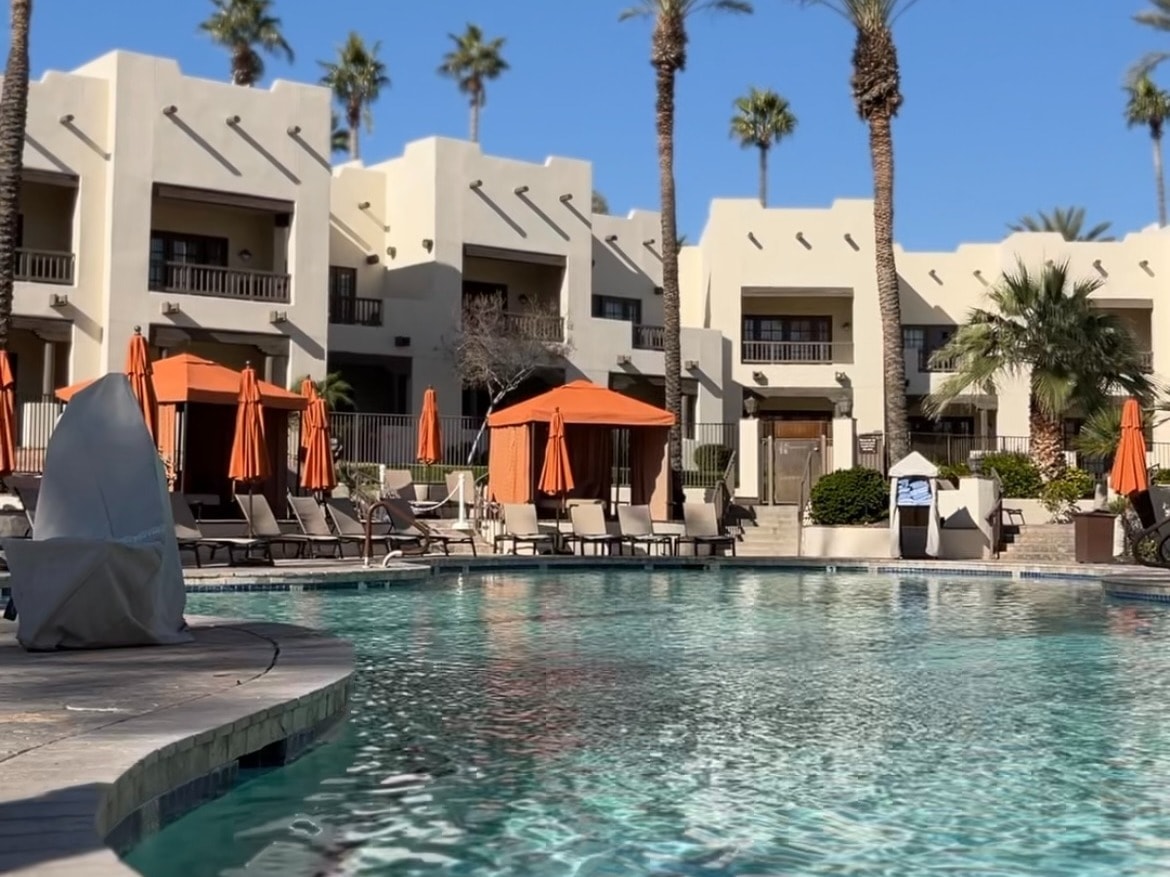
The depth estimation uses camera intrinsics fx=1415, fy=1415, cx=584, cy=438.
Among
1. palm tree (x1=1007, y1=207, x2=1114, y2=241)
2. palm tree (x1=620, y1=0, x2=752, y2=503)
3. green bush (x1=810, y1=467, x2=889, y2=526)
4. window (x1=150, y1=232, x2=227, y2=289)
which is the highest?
palm tree (x1=1007, y1=207, x2=1114, y2=241)

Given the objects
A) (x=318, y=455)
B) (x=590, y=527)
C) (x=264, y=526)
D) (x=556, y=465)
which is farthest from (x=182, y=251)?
(x=264, y=526)

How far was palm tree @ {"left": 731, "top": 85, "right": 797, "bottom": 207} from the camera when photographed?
204ft

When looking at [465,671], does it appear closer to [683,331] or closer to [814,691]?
[814,691]

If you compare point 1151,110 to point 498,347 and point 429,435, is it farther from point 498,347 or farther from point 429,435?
point 429,435

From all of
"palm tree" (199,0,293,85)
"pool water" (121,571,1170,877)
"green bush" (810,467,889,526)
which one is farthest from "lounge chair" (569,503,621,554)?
"palm tree" (199,0,293,85)

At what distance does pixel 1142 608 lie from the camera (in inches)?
588

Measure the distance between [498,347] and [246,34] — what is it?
20418 millimetres

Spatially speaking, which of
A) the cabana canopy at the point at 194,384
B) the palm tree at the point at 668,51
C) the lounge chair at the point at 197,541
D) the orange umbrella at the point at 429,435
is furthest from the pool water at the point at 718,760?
the palm tree at the point at 668,51

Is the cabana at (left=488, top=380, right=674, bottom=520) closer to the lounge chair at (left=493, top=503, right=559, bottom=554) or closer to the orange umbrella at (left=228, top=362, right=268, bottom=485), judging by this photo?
the lounge chair at (left=493, top=503, right=559, bottom=554)

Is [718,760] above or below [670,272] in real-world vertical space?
below

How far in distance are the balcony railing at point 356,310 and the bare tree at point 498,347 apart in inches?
75.6

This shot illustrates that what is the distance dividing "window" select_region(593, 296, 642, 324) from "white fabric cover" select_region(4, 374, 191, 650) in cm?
3086

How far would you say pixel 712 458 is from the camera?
1292 inches

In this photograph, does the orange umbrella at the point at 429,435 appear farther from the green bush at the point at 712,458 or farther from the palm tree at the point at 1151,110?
the palm tree at the point at 1151,110
